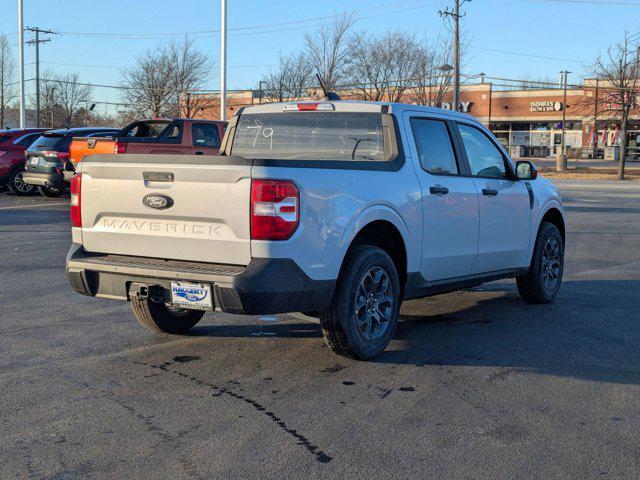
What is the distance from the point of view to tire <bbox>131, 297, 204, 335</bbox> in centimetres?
629

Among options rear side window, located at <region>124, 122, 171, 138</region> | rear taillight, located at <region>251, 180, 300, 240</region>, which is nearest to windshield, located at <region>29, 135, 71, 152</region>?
rear side window, located at <region>124, 122, 171, 138</region>

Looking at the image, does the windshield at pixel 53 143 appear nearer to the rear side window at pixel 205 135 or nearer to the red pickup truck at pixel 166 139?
the red pickup truck at pixel 166 139

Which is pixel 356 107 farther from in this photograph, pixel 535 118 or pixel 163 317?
pixel 535 118

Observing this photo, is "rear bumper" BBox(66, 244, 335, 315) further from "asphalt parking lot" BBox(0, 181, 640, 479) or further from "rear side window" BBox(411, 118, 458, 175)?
"rear side window" BBox(411, 118, 458, 175)

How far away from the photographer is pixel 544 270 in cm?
800

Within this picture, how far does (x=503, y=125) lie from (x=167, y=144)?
61719 mm

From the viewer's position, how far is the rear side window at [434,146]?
6.35m

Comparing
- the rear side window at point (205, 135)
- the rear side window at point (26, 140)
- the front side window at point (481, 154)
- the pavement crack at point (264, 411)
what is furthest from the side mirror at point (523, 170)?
the rear side window at point (26, 140)

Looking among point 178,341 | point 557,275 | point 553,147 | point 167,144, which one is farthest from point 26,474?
point 553,147

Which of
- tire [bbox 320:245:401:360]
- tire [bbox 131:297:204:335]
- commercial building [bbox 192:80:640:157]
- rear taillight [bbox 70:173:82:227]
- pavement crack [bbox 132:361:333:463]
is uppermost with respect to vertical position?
commercial building [bbox 192:80:640:157]

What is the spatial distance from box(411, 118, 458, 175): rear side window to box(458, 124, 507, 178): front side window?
0.31m

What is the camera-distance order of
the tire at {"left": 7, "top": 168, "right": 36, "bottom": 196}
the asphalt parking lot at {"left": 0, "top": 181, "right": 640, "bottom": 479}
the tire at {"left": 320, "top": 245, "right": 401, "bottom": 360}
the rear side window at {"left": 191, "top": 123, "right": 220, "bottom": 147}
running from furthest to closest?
the tire at {"left": 7, "top": 168, "right": 36, "bottom": 196}
the rear side window at {"left": 191, "top": 123, "right": 220, "bottom": 147}
the tire at {"left": 320, "top": 245, "right": 401, "bottom": 360}
the asphalt parking lot at {"left": 0, "top": 181, "right": 640, "bottom": 479}

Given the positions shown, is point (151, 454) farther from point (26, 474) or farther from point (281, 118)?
point (281, 118)

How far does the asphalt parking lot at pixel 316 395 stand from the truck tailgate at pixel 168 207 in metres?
0.86
